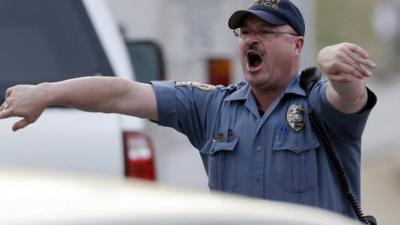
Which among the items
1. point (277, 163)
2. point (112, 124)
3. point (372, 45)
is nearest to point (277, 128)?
point (277, 163)

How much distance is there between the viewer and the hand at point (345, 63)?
13.2 ft

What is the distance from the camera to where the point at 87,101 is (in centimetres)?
438

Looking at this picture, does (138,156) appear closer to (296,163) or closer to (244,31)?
(244,31)

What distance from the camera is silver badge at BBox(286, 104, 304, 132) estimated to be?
4.25 meters

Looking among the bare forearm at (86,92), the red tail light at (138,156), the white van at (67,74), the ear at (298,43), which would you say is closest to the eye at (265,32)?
the ear at (298,43)

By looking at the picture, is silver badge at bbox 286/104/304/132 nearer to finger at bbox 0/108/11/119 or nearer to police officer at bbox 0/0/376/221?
police officer at bbox 0/0/376/221

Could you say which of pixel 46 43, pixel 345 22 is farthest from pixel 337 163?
pixel 345 22

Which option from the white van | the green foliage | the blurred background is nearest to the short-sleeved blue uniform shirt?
the white van

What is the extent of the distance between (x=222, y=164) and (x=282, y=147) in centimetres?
23

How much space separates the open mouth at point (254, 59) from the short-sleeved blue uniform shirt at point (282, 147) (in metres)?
0.10

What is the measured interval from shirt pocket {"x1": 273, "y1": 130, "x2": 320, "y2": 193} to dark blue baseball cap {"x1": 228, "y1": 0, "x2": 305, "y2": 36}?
41 centimetres

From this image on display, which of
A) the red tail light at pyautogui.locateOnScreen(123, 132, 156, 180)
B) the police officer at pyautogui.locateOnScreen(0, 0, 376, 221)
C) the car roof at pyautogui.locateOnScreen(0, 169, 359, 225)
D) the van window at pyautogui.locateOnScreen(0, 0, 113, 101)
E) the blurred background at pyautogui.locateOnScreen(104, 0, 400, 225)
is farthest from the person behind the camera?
the blurred background at pyautogui.locateOnScreen(104, 0, 400, 225)

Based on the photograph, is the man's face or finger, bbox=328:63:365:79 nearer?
finger, bbox=328:63:365:79

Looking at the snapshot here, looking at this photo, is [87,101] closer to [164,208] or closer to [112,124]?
[112,124]
